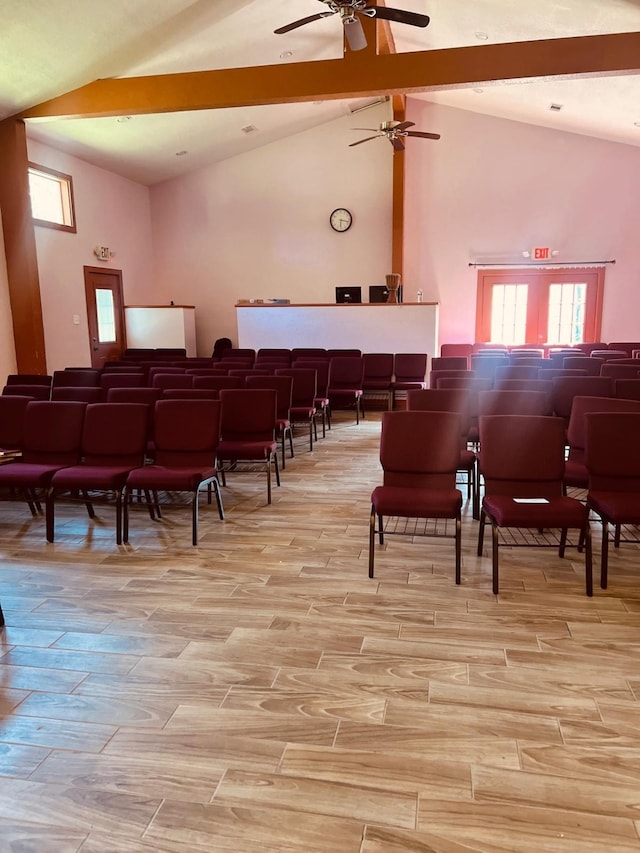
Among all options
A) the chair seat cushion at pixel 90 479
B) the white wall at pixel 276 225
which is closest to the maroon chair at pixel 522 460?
the chair seat cushion at pixel 90 479

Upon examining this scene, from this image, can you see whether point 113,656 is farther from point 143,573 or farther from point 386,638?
point 386,638

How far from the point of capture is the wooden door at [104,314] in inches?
404

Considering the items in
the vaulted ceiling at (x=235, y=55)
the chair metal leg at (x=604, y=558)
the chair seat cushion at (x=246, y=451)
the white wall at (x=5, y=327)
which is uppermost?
the vaulted ceiling at (x=235, y=55)

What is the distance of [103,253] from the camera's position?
1051cm

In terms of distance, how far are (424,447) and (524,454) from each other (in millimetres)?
590

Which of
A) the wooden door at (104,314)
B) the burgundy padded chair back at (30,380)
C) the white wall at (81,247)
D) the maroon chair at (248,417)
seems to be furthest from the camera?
the wooden door at (104,314)

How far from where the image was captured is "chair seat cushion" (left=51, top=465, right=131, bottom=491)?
3814mm

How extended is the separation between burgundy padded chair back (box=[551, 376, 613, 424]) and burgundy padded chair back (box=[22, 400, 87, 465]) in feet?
12.9

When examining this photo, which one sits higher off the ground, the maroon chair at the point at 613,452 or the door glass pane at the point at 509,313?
the door glass pane at the point at 509,313

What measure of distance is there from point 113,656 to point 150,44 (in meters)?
7.20

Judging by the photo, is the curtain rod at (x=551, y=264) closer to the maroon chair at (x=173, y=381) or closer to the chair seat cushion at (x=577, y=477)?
the maroon chair at (x=173, y=381)

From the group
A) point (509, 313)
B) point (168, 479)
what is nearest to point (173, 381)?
point (168, 479)

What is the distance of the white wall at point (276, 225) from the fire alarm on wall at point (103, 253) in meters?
1.91

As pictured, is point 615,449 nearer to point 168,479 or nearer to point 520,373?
point 168,479
